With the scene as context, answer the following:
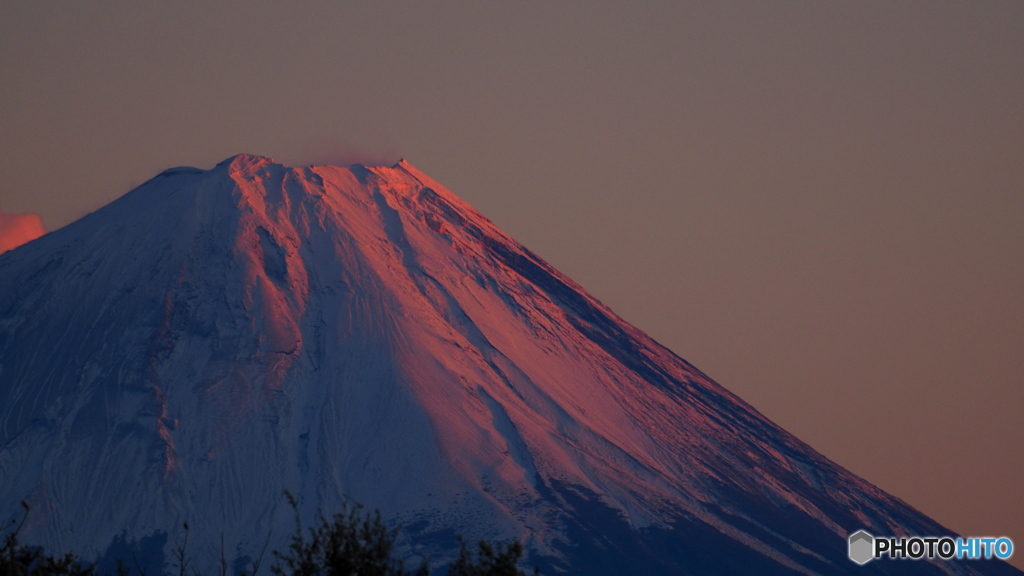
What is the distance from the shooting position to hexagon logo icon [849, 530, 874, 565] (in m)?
100

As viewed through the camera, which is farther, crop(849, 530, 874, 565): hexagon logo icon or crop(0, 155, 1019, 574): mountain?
crop(849, 530, 874, 565): hexagon logo icon

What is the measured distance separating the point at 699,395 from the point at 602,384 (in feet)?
41.5

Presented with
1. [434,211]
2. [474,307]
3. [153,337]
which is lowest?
[153,337]

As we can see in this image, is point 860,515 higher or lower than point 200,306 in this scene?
lower

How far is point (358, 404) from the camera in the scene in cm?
9781

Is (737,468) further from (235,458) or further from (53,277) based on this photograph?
(53,277)

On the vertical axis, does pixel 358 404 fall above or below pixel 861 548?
above

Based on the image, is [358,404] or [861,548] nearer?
[358,404]

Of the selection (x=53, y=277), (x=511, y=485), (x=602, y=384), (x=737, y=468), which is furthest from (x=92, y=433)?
(x=737, y=468)

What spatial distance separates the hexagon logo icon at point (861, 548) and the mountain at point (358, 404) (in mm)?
1390

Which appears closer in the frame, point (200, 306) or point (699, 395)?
point (200, 306)

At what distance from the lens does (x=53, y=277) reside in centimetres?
10894

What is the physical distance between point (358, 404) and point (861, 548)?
3839cm

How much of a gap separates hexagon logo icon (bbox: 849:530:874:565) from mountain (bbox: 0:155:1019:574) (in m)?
1.39
